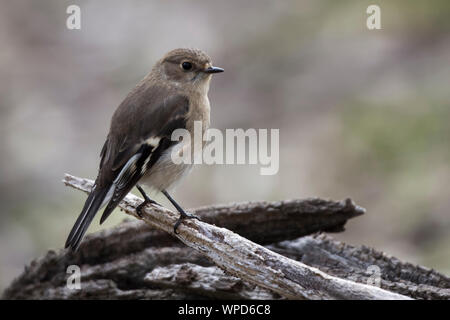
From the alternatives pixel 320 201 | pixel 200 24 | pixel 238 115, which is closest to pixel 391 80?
pixel 238 115

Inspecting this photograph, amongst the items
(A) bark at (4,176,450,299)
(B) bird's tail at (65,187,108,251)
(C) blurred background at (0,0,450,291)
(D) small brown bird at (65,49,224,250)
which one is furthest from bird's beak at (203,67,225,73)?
(C) blurred background at (0,0,450,291)

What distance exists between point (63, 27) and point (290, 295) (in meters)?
8.23

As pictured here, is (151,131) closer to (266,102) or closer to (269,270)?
(269,270)

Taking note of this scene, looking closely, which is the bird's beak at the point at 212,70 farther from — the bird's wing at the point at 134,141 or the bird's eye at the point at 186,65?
the bird's wing at the point at 134,141

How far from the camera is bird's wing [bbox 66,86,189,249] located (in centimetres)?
413

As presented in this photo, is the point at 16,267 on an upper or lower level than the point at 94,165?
lower

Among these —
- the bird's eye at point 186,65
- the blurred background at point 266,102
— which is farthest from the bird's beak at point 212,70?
the blurred background at point 266,102

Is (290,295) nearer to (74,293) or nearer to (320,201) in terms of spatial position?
(320,201)

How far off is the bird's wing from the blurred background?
2228 millimetres

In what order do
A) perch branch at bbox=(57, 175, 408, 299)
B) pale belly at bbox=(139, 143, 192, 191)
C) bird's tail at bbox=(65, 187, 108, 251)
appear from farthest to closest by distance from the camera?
pale belly at bbox=(139, 143, 192, 191), bird's tail at bbox=(65, 187, 108, 251), perch branch at bbox=(57, 175, 408, 299)

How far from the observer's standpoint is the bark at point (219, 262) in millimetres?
3457

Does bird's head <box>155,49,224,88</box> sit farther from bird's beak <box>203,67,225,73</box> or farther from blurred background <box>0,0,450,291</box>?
blurred background <box>0,0,450,291</box>

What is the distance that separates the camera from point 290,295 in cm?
327

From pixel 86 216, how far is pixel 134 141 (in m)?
0.61
